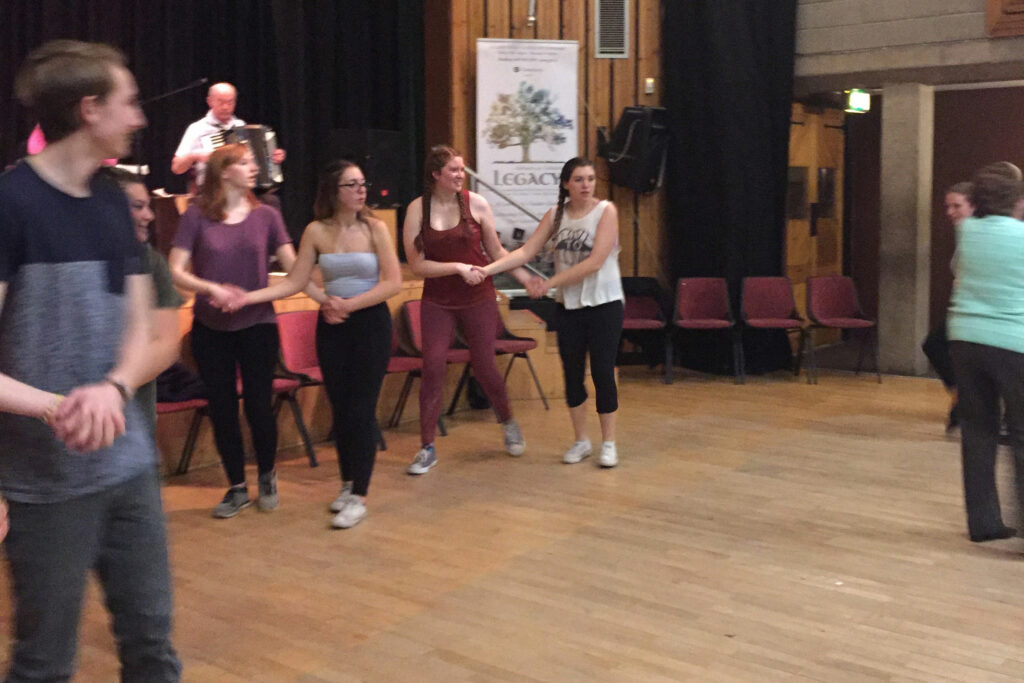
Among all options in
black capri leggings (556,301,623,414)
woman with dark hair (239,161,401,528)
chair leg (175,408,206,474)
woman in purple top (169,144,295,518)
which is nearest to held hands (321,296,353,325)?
woman with dark hair (239,161,401,528)

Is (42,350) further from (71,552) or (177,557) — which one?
(177,557)

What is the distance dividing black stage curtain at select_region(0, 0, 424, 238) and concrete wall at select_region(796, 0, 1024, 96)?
130 inches

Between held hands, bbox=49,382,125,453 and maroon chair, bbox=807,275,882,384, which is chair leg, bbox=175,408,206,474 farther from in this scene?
maroon chair, bbox=807,275,882,384

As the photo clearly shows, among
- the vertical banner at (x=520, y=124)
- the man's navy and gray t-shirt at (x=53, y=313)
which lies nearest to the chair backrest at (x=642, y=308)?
the vertical banner at (x=520, y=124)

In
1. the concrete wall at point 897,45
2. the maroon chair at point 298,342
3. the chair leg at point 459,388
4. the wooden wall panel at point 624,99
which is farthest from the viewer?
the wooden wall panel at point 624,99

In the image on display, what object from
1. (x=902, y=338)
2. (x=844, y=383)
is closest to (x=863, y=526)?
(x=844, y=383)

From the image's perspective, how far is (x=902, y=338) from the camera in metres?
8.58

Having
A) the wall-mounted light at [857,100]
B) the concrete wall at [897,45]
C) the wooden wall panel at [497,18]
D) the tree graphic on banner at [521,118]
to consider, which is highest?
the wooden wall panel at [497,18]

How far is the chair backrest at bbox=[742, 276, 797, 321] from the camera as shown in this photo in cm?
838

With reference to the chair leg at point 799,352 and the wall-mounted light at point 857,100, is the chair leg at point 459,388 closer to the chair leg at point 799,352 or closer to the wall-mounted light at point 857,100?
the chair leg at point 799,352

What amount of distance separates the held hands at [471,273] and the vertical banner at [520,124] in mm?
3171

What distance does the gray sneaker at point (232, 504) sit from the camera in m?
4.56

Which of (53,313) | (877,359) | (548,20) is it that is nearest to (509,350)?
(548,20)

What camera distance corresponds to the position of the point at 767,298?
27.7ft
